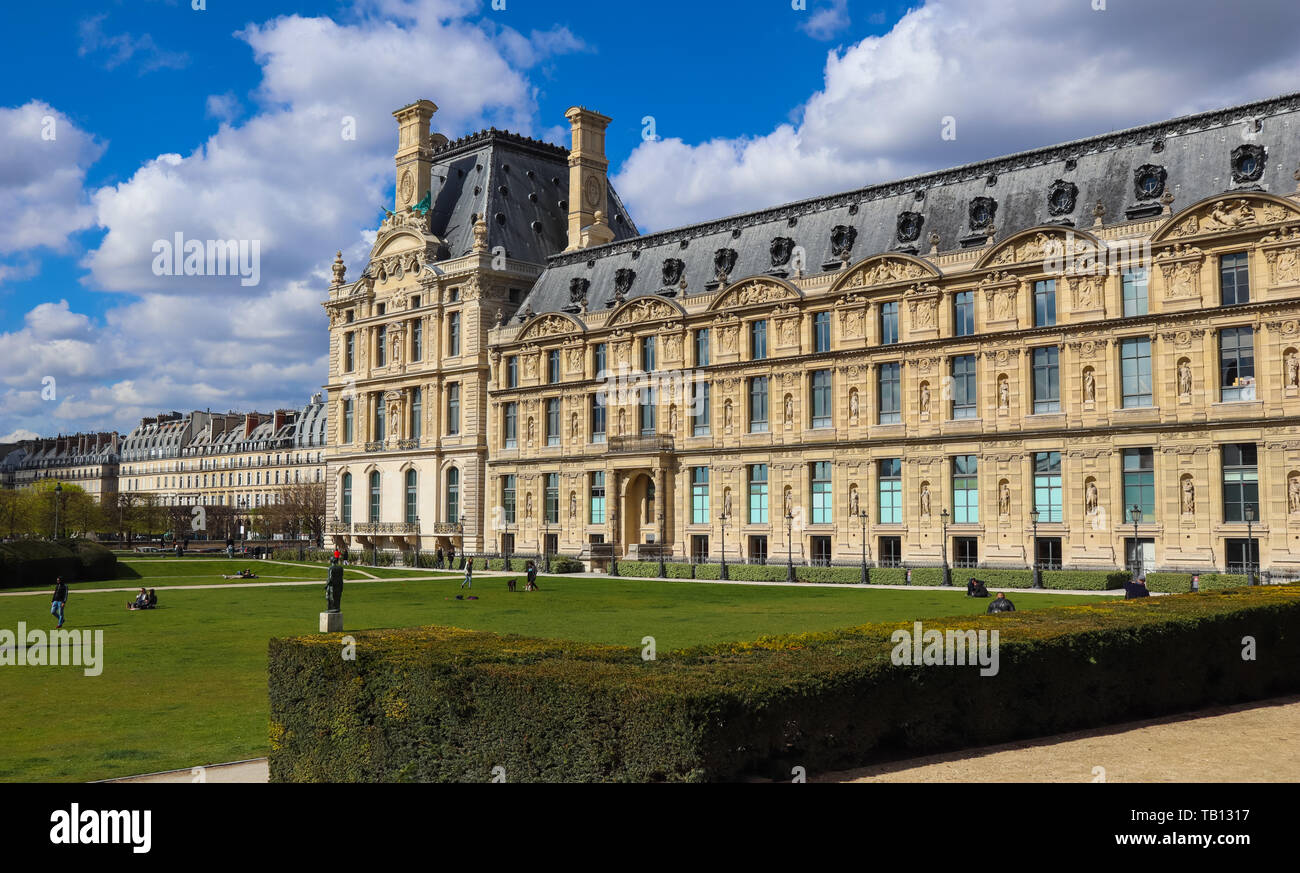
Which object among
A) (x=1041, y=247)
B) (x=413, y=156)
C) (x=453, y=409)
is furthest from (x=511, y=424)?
(x=1041, y=247)

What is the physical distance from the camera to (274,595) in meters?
51.2

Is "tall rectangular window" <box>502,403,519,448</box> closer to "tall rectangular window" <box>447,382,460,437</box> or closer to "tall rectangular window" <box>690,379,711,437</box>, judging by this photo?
"tall rectangular window" <box>447,382,460,437</box>

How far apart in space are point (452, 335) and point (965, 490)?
4487 cm

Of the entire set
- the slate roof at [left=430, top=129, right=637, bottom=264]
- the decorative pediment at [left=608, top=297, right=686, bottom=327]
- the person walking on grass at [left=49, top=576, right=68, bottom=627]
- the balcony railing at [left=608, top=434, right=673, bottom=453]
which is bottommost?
the person walking on grass at [left=49, top=576, right=68, bottom=627]

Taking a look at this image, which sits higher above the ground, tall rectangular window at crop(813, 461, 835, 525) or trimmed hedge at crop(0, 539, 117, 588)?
tall rectangular window at crop(813, 461, 835, 525)

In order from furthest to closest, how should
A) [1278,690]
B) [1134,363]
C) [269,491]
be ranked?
[269,491], [1134,363], [1278,690]

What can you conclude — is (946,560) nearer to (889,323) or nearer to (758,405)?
(889,323)

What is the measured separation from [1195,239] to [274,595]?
45.7 metres

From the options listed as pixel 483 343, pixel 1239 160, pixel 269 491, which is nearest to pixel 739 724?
pixel 1239 160

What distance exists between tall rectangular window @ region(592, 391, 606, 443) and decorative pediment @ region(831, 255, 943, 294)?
19826 mm

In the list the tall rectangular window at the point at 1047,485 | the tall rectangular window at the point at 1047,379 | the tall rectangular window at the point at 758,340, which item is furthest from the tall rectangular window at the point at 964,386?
the tall rectangular window at the point at 758,340

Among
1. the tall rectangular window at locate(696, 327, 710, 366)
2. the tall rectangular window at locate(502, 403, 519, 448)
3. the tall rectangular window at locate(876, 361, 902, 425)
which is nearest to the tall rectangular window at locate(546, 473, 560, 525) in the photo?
the tall rectangular window at locate(502, 403, 519, 448)

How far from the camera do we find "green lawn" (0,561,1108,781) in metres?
18.1
